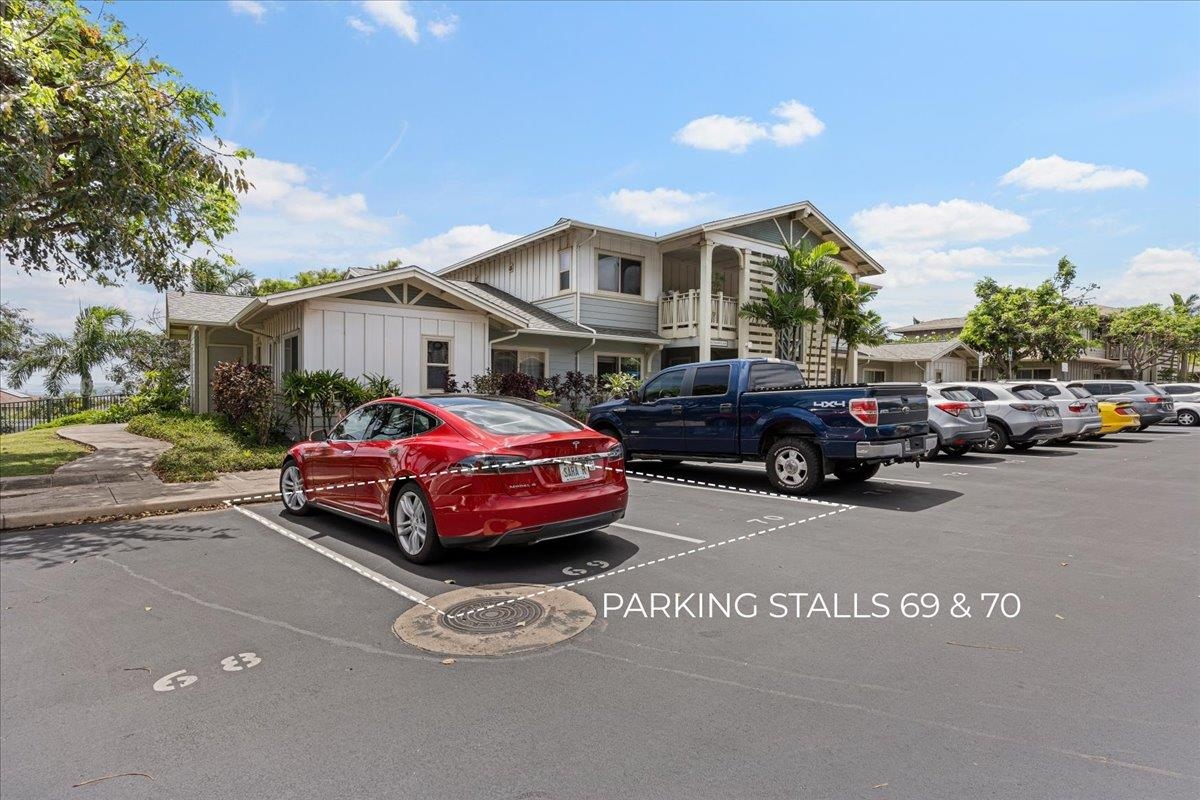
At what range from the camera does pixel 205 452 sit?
1138 centimetres

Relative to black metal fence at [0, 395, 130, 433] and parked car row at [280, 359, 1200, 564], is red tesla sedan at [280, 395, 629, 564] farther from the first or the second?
black metal fence at [0, 395, 130, 433]

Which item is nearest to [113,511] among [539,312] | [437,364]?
[437,364]

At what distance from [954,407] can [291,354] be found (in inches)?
578

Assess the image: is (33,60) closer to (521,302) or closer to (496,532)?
(496,532)

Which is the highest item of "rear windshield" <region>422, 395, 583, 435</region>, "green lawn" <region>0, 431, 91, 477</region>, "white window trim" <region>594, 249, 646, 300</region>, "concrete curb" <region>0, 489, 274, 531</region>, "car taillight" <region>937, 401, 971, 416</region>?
"white window trim" <region>594, 249, 646, 300</region>

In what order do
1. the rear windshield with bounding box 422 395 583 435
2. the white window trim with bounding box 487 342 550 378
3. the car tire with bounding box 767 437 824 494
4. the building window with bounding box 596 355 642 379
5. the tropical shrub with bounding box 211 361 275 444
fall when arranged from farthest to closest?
the building window with bounding box 596 355 642 379, the white window trim with bounding box 487 342 550 378, the tropical shrub with bounding box 211 361 275 444, the car tire with bounding box 767 437 824 494, the rear windshield with bounding box 422 395 583 435

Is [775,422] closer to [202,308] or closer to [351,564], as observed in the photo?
[351,564]

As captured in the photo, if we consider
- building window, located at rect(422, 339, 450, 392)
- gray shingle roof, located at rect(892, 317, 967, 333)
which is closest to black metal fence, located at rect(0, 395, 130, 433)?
building window, located at rect(422, 339, 450, 392)

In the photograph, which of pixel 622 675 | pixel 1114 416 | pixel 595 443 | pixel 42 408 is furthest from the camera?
pixel 42 408

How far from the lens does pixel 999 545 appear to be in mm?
6273

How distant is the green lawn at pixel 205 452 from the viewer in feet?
33.3

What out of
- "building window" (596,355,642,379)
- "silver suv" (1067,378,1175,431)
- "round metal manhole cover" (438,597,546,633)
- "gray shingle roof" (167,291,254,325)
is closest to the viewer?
"round metal manhole cover" (438,597,546,633)

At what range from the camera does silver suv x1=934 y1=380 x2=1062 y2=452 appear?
567 inches

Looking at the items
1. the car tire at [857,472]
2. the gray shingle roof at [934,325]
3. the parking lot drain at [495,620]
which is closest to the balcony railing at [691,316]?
the car tire at [857,472]
